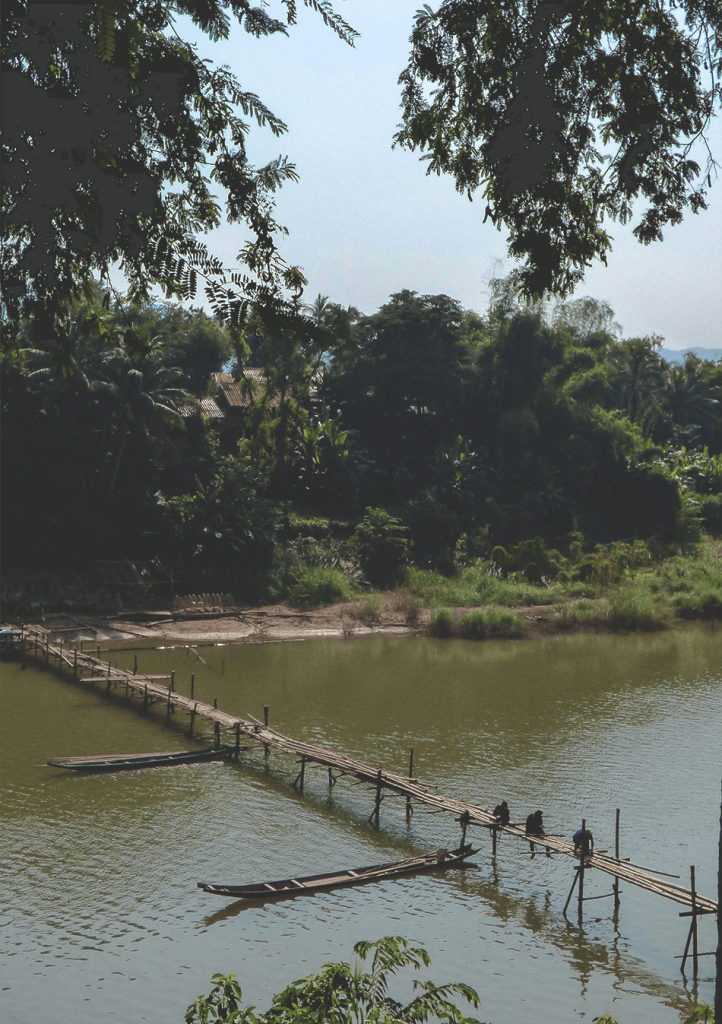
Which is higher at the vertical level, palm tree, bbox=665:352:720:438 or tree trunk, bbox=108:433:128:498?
palm tree, bbox=665:352:720:438

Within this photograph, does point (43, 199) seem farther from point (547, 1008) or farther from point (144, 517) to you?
point (144, 517)

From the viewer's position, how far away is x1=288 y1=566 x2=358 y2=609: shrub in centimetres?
3600

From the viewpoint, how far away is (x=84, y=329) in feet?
27.6

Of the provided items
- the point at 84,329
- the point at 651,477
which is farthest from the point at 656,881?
the point at 651,477

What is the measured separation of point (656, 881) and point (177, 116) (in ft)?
35.7

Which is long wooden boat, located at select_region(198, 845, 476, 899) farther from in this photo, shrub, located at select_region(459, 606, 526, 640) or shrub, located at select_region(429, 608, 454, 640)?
shrub, located at select_region(459, 606, 526, 640)

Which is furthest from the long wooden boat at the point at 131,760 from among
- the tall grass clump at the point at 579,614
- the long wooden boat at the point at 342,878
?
the tall grass clump at the point at 579,614

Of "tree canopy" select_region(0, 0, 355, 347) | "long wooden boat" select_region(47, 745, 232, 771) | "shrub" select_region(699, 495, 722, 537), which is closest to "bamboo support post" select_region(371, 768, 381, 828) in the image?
"long wooden boat" select_region(47, 745, 232, 771)

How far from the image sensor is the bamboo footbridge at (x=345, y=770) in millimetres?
12984

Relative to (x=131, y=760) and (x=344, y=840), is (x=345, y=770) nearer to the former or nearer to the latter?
(x=344, y=840)

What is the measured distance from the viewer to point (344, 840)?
15898mm

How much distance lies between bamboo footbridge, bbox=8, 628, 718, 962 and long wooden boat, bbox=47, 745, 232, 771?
→ 68 centimetres

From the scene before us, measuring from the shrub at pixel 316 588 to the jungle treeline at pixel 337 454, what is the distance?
36 centimetres

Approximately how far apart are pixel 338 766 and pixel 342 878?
11.2 ft
